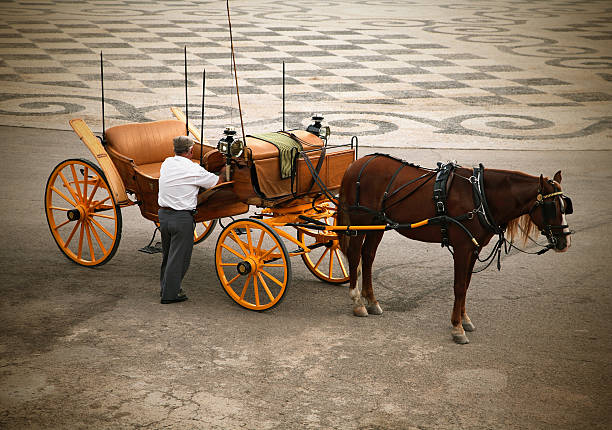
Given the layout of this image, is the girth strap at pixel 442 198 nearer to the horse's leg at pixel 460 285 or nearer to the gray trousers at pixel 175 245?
the horse's leg at pixel 460 285

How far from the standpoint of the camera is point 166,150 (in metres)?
8.34

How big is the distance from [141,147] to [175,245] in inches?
58.2

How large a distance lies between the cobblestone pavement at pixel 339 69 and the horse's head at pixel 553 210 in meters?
7.20

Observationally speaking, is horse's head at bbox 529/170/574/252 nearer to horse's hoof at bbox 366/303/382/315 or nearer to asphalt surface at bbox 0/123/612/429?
asphalt surface at bbox 0/123/612/429

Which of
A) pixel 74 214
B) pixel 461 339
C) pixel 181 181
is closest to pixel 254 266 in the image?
pixel 181 181

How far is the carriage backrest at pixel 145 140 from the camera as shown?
26.1 ft

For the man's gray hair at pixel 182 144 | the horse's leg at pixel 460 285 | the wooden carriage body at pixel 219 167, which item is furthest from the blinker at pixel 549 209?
the man's gray hair at pixel 182 144

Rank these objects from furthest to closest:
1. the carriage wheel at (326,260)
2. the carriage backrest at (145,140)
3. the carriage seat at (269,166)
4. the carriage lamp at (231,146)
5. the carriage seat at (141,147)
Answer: the carriage backrest at (145,140), the carriage seat at (141,147), the carriage wheel at (326,260), the carriage seat at (269,166), the carriage lamp at (231,146)

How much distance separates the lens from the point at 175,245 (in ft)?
23.4

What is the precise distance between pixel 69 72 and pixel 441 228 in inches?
552

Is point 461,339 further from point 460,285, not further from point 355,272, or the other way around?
point 355,272

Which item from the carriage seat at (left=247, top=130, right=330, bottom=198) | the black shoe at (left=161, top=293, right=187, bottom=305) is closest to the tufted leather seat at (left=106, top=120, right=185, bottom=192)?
the black shoe at (left=161, top=293, right=187, bottom=305)

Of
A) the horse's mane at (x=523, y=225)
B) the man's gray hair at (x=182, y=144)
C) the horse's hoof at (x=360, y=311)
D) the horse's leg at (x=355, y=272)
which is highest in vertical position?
the man's gray hair at (x=182, y=144)

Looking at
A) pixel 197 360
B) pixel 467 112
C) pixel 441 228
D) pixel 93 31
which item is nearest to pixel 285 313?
pixel 197 360
